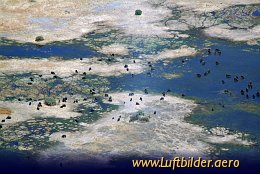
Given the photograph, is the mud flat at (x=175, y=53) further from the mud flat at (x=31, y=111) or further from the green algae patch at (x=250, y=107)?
the mud flat at (x=31, y=111)

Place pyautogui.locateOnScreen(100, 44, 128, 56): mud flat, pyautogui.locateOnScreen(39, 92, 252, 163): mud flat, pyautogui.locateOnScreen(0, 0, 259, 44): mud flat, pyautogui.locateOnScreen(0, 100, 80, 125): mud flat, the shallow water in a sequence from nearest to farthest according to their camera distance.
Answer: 1. pyautogui.locateOnScreen(39, 92, 252, 163): mud flat
2. the shallow water
3. pyautogui.locateOnScreen(0, 100, 80, 125): mud flat
4. pyautogui.locateOnScreen(100, 44, 128, 56): mud flat
5. pyautogui.locateOnScreen(0, 0, 259, 44): mud flat

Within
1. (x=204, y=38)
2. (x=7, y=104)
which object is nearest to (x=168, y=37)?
(x=204, y=38)

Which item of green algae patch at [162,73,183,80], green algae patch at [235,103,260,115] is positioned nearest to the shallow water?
green algae patch at [162,73,183,80]

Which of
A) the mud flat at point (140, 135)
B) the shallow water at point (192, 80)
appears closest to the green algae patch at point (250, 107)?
the shallow water at point (192, 80)

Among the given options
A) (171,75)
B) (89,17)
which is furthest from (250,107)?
(89,17)

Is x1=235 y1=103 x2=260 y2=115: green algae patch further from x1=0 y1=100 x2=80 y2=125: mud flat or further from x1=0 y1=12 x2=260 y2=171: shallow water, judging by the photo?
x1=0 y1=100 x2=80 y2=125: mud flat

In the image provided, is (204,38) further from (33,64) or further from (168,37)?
(33,64)

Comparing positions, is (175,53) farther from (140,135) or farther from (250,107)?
(140,135)
